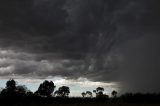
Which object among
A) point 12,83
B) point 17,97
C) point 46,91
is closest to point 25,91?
point 12,83

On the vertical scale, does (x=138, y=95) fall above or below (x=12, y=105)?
above

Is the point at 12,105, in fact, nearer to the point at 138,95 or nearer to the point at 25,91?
the point at 25,91

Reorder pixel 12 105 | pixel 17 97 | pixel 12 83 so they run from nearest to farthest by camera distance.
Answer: pixel 12 105, pixel 17 97, pixel 12 83

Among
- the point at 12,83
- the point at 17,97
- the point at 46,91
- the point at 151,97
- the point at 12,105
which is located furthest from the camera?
the point at 46,91

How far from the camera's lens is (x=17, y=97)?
4006 inches

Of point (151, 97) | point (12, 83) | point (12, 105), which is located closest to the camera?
point (12, 105)

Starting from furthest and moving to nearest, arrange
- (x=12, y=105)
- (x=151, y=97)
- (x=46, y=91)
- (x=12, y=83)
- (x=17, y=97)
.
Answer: (x=46, y=91) → (x=151, y=97) → (x=12, y=83) → (x=17, y=97) → (x=12, y=105)

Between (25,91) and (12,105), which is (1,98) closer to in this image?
(12,105)

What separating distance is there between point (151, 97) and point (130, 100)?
8133mm

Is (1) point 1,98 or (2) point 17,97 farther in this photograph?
(2) point 17,97

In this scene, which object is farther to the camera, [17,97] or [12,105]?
[17,97]

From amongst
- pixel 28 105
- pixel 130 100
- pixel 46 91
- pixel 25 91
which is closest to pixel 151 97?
pixel 130 100

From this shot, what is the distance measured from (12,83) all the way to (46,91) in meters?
72.5

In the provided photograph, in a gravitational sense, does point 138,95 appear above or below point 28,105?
above
